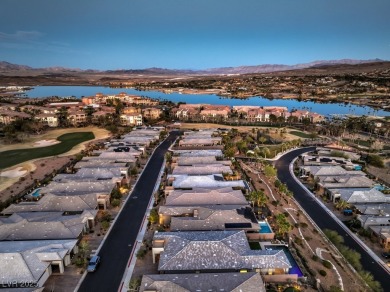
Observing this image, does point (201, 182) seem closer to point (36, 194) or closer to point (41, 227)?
point (41, 227)

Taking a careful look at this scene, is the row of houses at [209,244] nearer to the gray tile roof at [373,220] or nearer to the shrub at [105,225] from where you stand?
the shrub at [105,225]

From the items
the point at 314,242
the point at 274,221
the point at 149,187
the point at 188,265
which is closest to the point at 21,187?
the point at 149,187

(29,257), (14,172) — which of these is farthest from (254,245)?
(14,172)

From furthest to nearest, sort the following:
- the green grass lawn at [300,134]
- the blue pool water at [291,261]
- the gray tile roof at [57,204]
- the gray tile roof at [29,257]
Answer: the green grass lawn at [300,134] → the gray tile roof at [57,204] → the blue pool water at [291,261] → the gray tile roof at [29,257]

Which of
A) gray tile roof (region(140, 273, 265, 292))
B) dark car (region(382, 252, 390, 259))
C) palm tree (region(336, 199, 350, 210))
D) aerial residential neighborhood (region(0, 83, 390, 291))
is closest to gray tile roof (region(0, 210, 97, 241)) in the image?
aerial residential neighborhood (region(0, 83, 390, 291))

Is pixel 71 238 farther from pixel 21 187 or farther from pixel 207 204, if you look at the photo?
pixel 21 187

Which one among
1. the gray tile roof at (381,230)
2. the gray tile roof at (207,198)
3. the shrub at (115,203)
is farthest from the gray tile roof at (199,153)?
the gray tile roof at (381,230)

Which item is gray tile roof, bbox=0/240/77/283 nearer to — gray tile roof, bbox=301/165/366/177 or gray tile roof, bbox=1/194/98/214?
gray tile roof, bbox=1/194/98/214
